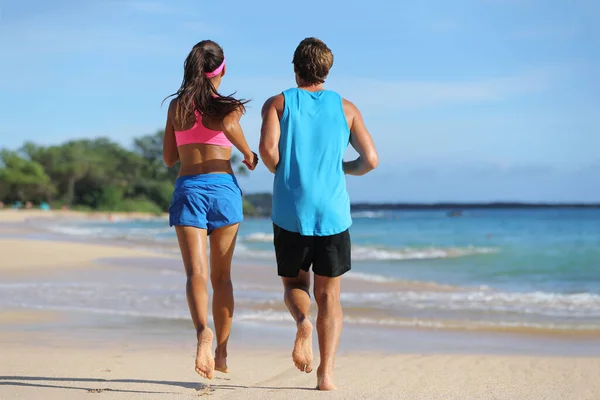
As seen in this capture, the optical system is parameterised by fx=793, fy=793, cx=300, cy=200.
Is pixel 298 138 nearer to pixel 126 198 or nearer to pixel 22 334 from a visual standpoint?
pixel 22 334

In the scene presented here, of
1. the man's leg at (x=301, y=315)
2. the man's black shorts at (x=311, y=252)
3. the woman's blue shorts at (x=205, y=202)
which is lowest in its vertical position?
the man's leg at (x=301, y=315)

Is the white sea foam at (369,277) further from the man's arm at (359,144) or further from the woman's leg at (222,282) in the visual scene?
the man's arm at (359,144)

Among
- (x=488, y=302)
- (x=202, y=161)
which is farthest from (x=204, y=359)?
(x=488, y=302)

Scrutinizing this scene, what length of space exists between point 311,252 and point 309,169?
0.41 m

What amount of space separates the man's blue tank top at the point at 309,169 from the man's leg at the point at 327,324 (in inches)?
12.5

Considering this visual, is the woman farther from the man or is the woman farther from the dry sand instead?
Answer: the dry sand

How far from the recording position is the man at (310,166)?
3.79m

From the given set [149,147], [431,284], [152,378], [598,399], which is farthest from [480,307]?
[149,147]

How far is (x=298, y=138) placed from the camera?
380 centimetres

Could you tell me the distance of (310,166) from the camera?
3807mm

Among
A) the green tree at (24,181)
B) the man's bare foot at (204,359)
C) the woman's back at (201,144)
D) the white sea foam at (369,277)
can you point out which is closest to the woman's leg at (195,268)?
the man's bare foot at (204,359)

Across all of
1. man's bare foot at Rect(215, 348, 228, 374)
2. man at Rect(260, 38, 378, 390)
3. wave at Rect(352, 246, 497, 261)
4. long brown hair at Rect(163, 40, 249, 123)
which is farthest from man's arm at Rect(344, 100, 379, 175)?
wave at Rect(352, 246, 497, 261)

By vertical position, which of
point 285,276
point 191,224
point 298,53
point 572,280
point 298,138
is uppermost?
point 298,53

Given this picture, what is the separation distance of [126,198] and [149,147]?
10.8 m
